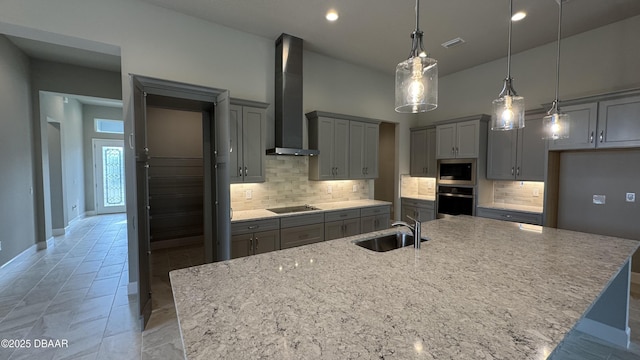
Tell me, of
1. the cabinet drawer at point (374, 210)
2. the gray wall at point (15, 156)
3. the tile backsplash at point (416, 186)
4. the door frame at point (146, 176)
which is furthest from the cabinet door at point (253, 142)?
the gray wall at point (15, 156)

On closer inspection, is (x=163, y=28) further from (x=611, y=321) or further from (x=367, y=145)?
(x=611, y=321)

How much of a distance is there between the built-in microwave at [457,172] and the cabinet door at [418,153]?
0.42 meters

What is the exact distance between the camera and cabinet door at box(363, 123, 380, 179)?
4582 mm

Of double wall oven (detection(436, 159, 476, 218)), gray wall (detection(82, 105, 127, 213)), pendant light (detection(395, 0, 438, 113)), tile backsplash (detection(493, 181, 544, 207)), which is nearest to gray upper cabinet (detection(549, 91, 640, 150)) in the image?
tile backsplash (detection(493, 181, 544, 207))

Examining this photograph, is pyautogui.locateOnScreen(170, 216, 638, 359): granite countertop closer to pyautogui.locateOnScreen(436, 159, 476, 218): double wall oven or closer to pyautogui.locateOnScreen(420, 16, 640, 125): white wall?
pyautogui.locateOnScreen(436, 159, 476, 218): double wall oven

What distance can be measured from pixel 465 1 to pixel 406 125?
2.76 metres

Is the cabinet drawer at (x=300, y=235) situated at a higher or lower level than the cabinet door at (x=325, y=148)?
lower

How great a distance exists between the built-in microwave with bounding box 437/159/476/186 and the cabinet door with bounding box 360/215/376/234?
1.53 meters

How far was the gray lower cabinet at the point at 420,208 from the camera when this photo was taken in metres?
4.93

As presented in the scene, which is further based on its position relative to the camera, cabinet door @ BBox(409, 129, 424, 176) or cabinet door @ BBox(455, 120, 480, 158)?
cabinet door @ BBox(409, 129, 424, 176)

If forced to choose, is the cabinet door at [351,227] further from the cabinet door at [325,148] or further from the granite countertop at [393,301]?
the granite countertop at [393,301]

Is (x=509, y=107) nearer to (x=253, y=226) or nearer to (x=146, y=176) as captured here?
(x=253, y=226)

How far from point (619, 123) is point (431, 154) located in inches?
95.8

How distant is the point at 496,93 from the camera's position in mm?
4555
